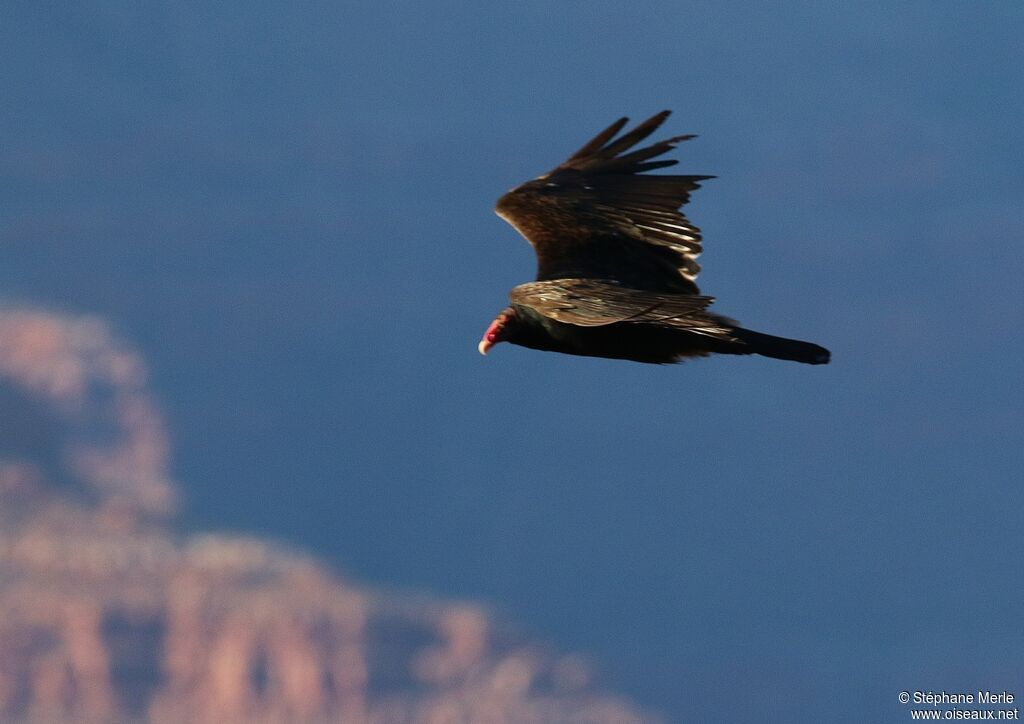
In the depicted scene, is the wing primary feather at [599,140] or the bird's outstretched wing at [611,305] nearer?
the bird's outstretched wing at [611,305]

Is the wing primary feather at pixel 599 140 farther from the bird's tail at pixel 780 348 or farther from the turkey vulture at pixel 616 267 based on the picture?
the bird's tail at pixel 780 348

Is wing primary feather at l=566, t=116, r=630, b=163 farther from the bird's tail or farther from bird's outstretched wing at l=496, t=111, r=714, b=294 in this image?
the bird's tail

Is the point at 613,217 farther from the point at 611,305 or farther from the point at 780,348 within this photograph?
the point at 611,305

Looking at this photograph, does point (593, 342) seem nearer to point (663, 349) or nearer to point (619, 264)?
point (663, 349)

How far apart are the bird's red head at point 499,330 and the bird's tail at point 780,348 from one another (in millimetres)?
2325

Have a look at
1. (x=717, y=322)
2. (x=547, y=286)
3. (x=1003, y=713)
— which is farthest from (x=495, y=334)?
(x=1003, y=713)

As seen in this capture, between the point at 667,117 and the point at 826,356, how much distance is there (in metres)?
4.38

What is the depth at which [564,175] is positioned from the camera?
21.3 m

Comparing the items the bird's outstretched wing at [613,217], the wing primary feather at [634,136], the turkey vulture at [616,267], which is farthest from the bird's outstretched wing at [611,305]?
the wing primary feather at [634,136]

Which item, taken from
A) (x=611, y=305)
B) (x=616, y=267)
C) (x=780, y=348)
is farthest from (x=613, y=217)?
(x=611, y=305)

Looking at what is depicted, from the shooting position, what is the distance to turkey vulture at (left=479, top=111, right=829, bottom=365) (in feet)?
56.3

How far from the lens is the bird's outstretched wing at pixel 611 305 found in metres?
15.9

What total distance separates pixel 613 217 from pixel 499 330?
2227mm

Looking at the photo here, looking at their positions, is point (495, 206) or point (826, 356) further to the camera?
Result: point (495, 206)
